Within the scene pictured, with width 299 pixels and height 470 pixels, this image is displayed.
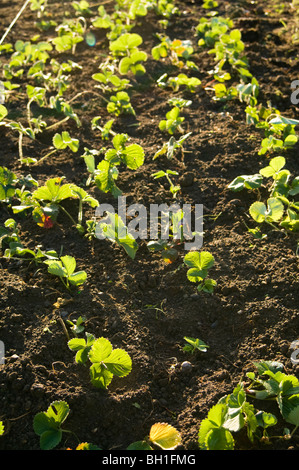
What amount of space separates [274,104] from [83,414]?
2.25m

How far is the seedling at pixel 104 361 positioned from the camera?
176cm

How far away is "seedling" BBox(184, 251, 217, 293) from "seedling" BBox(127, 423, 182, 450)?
60 centimetres

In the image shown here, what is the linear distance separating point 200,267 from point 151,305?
25cm

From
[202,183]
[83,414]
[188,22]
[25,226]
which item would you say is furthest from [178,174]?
[188,22]

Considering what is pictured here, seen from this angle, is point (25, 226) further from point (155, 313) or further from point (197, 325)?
point (197, 325)

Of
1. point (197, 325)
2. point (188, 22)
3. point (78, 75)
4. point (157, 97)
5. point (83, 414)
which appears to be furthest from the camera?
point (188, 22)

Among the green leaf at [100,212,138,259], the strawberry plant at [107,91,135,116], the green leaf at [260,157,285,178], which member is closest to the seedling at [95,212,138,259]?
the green leaf at [100,212,138,259]

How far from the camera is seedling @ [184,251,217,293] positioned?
2.10 m

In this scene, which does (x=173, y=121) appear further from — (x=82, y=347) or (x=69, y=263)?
(x=82, y=347)

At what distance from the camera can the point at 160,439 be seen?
1.67 meters

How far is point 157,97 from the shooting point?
3.39 metres

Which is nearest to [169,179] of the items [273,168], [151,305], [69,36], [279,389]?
[273,168]

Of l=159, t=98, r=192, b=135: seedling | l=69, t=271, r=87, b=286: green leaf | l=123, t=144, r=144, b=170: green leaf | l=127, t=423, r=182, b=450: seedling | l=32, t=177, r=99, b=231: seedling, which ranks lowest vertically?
l=127, t=423, r=182, b=450: seedling

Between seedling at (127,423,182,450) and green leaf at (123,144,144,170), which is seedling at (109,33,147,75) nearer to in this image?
green leaf at (123,144,144,170)
